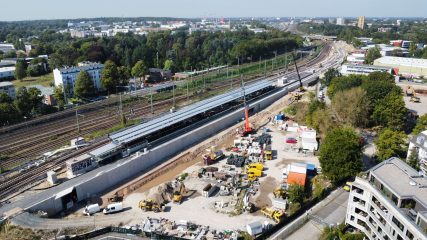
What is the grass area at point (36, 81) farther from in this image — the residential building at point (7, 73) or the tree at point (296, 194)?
the tree at point (296, 194)

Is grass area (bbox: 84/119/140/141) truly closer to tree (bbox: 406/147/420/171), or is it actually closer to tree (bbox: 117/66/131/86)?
tree (bbox: 117/66/131/86)

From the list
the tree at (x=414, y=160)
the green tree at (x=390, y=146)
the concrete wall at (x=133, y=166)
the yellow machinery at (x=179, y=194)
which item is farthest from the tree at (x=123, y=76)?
the tree at (x=414, y=160)

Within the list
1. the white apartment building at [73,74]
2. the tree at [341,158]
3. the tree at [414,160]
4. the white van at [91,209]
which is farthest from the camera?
the white apartment building at [73,74]

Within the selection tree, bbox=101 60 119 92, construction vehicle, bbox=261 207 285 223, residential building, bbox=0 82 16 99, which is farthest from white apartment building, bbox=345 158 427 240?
residential building, bbox=0 82 16 99

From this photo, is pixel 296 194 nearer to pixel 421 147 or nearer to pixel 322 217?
pixel 322 217

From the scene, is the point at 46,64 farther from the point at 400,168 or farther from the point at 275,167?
the point at 400,168

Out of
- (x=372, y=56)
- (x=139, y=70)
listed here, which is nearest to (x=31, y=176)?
(x=139, y=70)
